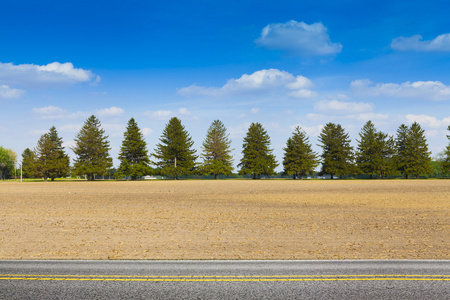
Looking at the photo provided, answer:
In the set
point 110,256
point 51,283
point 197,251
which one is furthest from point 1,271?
point 197,251

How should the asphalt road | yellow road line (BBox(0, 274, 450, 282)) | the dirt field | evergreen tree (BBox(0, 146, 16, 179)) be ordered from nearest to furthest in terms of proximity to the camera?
1. the asphalt road
2. yellow road line (BBox(0, 274, 450, 282))
3. the dirt field
4. evergreen tree (BBox(0, 146, 16, 179))

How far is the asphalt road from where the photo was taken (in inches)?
225

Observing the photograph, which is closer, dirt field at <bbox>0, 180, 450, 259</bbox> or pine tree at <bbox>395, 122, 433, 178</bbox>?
dirt field at <bbox>0, 180, 450, 259</bbox>

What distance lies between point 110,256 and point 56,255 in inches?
52.7

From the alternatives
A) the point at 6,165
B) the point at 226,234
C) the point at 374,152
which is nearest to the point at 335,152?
the point at 374,152

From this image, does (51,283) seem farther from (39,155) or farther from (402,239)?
(39,155)

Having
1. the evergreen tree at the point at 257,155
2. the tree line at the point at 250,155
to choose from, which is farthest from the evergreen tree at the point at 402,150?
the evergreen tree at the point at 257,155

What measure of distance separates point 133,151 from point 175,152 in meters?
10.5

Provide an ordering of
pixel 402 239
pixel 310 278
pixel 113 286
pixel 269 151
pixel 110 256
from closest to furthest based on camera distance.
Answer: pixel 113 286 < pixel 310 278 < pixel 110 256 < pixel 402 239 < pixel 269 151

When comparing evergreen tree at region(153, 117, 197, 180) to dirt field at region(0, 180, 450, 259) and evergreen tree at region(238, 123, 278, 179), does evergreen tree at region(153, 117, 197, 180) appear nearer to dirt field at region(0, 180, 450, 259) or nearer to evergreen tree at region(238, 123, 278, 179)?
evergreen tree at region(238, 123, 278, 179)

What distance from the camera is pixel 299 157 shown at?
93.8 metres

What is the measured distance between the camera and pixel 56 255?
9055 millimetres

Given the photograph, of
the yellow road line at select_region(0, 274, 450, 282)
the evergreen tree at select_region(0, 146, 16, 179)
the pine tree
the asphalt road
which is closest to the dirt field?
the asphalt road

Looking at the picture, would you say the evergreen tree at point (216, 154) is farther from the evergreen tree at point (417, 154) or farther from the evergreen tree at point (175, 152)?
the evergreen tree at point (417, 154)
